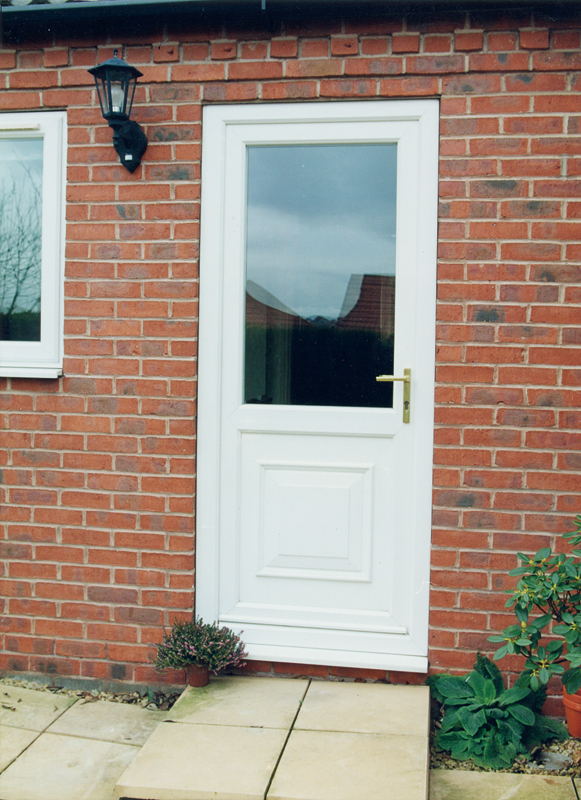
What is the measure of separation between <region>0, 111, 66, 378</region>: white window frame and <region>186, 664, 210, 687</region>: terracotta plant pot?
4.78ft

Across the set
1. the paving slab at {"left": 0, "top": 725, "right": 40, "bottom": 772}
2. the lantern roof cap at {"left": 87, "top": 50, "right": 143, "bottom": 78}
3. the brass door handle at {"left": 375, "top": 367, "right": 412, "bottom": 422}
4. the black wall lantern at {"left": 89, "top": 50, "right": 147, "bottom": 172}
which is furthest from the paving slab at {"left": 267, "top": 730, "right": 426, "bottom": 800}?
the lantern roof cap at {"left": 87, "top": 50, "right": 143, "bottom": 78}

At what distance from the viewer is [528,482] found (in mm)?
3070

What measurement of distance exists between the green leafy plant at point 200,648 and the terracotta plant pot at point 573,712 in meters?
1.36

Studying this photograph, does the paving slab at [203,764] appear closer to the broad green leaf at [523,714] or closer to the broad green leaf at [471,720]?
the broad green leaf at [471,720]

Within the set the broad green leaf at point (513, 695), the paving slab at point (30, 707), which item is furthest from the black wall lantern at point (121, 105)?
the broad green leaf at point (513, 695)

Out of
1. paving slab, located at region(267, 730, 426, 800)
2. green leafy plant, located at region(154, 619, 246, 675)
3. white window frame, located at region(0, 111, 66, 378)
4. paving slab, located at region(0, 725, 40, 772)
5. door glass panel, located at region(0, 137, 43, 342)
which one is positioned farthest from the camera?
door glass panel, located at region(0, 137, 43, 342)

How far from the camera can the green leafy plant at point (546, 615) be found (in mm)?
2686

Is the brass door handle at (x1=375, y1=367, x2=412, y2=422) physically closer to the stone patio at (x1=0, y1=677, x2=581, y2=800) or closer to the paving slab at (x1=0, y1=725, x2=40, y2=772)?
the stone patio at (x1=0, y1=677, x2=581, y2=800)

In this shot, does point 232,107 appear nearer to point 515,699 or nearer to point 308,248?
point 308,248

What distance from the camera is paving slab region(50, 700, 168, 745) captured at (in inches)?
118

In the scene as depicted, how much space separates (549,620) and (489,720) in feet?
1.55

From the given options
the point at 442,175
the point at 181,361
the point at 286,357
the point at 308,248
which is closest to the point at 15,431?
the point at 181,361

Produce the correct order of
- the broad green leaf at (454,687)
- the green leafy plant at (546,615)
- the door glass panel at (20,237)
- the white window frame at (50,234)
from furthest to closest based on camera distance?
the door glass panel at (20,237), the white window frame at (50,234), the broad green leaf at (454,687), the green leafy plant at (546,615)

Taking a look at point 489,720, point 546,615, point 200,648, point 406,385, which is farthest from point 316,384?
point 489,720
